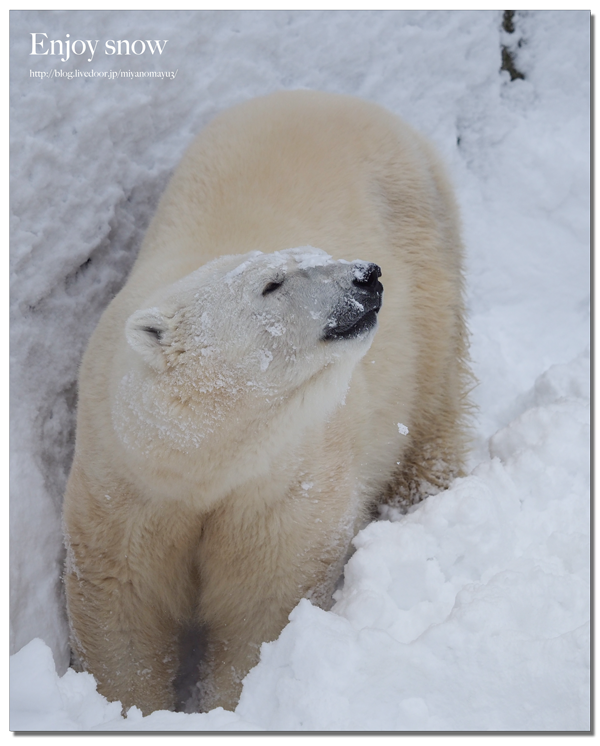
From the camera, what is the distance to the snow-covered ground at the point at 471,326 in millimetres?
2166

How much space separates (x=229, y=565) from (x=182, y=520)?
0.27m

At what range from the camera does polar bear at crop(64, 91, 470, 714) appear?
2424 millimetres

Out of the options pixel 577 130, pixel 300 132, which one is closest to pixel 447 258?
pixel 300 132

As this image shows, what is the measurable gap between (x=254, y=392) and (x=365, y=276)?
1.75 ft

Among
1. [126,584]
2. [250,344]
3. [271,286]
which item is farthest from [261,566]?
[271,286]

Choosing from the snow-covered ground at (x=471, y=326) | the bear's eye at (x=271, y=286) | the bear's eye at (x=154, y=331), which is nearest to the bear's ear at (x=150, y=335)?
the bear's eye at (x=154, y=331)

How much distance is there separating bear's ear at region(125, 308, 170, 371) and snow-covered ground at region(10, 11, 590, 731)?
972 mm

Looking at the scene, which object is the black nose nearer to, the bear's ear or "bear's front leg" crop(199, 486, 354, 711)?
the bear's ear

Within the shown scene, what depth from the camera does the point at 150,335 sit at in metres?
2.42

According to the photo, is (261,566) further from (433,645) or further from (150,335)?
(150,335)

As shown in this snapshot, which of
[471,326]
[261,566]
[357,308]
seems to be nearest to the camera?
[357,308]

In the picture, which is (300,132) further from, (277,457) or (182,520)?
(182,520)

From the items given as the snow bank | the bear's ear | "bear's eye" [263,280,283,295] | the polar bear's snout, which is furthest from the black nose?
the snow bank

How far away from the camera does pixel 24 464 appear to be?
3.16 meters
